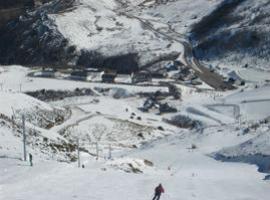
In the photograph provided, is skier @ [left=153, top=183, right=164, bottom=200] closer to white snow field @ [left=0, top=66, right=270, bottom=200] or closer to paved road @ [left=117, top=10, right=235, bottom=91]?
white snow field @ [left=0, top=66, right=270, bottom=200]

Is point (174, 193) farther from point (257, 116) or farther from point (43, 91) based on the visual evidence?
point (43, 91)

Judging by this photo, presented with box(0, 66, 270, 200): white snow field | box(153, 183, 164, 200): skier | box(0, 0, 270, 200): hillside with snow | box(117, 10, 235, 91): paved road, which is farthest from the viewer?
box(117, 10, 235, 91): paved road

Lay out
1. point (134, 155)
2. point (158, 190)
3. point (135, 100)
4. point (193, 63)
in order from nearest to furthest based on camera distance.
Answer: point (158, 190) → point (134, 155) → point (135, 100) → point (193, 63)

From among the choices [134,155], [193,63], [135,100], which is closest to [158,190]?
[134,155]

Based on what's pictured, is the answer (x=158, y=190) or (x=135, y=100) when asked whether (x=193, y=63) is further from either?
(x=158, y=190)

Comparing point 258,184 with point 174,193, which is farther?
point 258,184

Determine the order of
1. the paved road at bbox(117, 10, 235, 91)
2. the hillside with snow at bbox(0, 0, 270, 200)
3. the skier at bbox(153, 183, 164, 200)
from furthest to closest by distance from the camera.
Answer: the paved road at bbox(117, 10, 235, 91), the hillside with snow at bbox(0, 0, 270, 200), the skier at bbox(153, 183, 164, 200)

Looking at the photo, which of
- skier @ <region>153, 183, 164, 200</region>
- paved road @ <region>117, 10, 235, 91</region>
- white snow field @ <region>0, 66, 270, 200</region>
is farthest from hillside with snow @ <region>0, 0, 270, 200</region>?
skier @ <region>153, 183, 164, 200</region>

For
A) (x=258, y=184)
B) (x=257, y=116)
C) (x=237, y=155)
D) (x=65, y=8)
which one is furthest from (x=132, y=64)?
(x=258, y=184)

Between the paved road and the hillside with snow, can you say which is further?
the paved road
